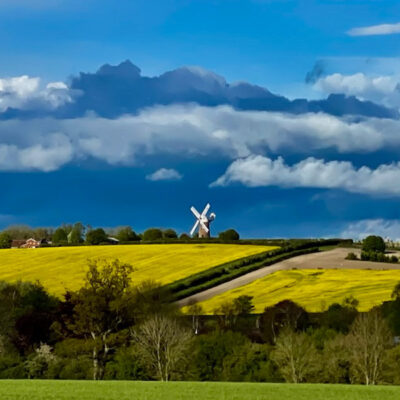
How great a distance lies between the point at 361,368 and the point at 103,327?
25.2m

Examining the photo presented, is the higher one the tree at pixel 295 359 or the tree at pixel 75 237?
the tree at pixel 75 237

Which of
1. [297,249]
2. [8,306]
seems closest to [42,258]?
[297,249]

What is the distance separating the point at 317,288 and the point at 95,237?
62969 millimetres

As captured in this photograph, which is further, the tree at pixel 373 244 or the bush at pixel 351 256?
the tree at pixel 373 244

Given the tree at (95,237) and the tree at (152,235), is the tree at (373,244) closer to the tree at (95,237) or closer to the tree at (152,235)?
the tree at (152,235)

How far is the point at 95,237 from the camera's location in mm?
163750

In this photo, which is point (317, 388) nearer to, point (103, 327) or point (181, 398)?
point (181, 398)

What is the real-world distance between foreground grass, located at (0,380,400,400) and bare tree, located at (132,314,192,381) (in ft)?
78.9

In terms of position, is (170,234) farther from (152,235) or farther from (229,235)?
(229,235)

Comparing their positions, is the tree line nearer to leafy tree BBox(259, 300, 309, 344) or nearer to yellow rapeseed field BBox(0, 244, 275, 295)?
leafy tree BBox(259, 300, 309, 344)

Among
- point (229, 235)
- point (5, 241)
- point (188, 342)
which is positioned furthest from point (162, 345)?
point (5, 241)

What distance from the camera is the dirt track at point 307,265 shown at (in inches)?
4473

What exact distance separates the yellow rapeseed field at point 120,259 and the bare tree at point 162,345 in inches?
1800

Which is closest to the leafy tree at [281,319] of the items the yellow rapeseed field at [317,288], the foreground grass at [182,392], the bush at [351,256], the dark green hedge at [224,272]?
the yellow rapeseed field at [317,288]
